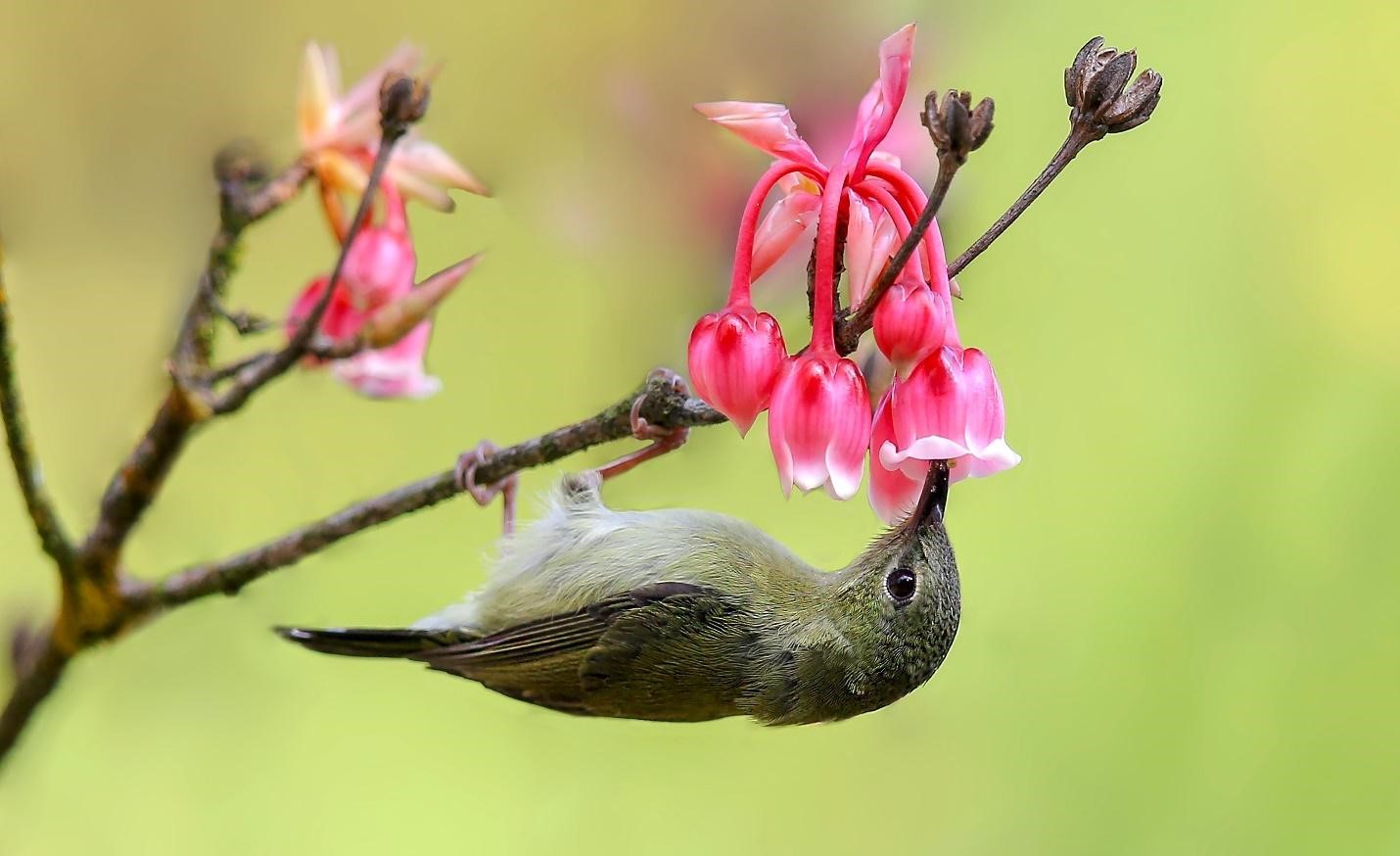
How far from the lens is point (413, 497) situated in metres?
1.55

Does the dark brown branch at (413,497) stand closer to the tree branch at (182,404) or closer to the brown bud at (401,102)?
the tree branch at (182,404)

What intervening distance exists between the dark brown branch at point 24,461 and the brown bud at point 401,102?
1.59 feet

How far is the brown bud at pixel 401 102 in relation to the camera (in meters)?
1.32

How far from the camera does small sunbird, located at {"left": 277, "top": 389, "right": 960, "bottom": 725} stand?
200 centimetres

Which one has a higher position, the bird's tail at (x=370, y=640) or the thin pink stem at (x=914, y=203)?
the thin pink stem at (x=914, y=203)

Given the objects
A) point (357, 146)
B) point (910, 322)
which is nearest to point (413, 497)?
point (357, 146)

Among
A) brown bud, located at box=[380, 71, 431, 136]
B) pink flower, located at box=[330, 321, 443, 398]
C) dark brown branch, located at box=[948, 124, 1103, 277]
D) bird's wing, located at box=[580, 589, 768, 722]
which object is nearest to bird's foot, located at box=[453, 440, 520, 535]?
pink flower, located at box=[330, 321, 443, 398]

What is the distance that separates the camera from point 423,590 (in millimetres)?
3375

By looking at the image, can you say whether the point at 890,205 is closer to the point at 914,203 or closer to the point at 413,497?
the point at 914,203

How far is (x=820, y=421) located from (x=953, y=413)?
124 millimetres

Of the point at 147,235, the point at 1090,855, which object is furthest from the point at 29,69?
the point at 1090,855

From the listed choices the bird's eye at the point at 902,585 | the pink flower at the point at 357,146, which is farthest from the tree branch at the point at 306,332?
the bird's eye at the point at 902,585

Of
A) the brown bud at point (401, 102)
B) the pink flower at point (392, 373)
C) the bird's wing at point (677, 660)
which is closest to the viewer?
the brown bud at point (401, 102)

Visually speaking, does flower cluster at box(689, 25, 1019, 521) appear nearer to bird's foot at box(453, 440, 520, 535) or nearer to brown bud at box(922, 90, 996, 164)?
brown bud at box(922, 90, 996, 164)
